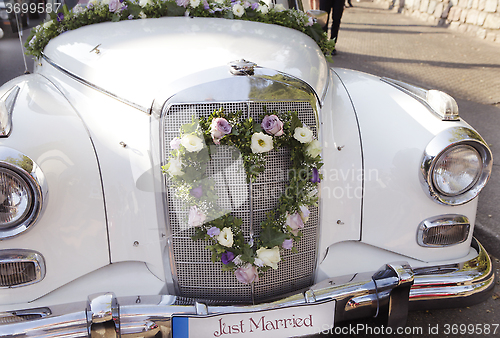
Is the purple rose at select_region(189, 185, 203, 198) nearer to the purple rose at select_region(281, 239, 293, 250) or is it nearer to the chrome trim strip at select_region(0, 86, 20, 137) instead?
the purple rose at select_region(281, 239, 293, 250)

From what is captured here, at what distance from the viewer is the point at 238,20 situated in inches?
103

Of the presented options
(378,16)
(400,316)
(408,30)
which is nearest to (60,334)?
(400,316)

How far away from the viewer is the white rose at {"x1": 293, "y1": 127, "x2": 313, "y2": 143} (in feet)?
5.89

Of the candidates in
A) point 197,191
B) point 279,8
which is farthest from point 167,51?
point 279,8

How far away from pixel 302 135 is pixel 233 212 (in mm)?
434

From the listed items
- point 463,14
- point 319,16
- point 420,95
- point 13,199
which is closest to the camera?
point 13,199

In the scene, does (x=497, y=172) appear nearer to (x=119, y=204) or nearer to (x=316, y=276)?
(x=316, y=276)

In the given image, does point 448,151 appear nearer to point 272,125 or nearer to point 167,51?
point 272,125

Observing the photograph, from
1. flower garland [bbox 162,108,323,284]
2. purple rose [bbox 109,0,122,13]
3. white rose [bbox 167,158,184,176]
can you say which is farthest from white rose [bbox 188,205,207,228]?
purple rose [bbox 109,0,122,13]

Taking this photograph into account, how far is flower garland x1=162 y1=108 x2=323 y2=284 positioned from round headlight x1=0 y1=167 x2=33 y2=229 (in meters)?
0.53

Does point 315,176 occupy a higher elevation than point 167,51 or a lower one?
lower

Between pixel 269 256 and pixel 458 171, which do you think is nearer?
pixel 269 256

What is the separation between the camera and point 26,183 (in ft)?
5.32

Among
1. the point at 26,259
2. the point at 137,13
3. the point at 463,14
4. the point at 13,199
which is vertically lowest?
the point at 463,14
